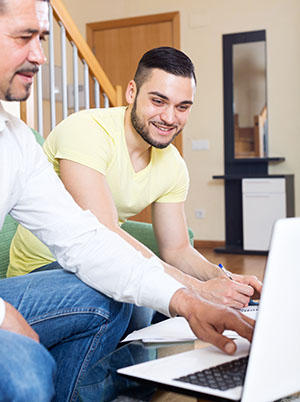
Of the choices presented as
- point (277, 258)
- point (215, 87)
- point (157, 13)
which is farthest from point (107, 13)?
point (277, 258)

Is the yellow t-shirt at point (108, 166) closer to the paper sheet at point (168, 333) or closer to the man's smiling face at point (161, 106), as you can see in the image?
the man's smiling face at point (161, 106)

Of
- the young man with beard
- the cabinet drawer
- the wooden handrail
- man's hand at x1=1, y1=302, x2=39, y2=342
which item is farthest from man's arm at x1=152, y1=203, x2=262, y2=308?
the cabinet drawer

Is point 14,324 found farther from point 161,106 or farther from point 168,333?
point 161,106

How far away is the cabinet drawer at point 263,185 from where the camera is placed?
5.11 m

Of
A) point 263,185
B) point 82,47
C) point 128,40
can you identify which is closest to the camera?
point 82,47

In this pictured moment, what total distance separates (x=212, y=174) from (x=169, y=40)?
1.48 meters

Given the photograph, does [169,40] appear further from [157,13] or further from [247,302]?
[247,302]

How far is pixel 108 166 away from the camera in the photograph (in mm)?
1754

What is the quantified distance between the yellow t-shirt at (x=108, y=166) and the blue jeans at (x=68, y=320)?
0.50 metres

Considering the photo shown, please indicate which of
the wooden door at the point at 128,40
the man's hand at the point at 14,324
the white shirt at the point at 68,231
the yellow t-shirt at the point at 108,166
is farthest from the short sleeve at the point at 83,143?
the wooden door at the point at 128,40

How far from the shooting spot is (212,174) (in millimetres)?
5707

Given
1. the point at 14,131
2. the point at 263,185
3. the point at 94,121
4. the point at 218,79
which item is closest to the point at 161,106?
the point at 94,121

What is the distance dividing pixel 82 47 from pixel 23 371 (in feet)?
9.48

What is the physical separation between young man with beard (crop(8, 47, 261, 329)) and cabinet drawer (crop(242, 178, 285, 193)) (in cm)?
336
